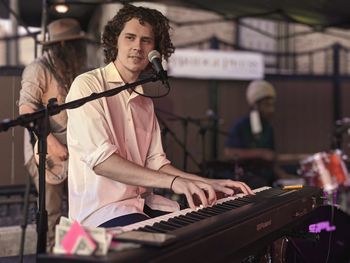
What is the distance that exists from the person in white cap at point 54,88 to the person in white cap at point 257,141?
2.24 m

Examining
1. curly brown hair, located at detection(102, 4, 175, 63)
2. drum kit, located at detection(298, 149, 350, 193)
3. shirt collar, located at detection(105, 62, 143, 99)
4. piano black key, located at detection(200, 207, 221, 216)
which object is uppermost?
curly brown hair, located at detection(102, 4, 175, 63)

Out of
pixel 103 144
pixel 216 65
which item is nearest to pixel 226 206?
pixel 103 144

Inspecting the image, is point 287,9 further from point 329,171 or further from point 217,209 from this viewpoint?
point 217,209

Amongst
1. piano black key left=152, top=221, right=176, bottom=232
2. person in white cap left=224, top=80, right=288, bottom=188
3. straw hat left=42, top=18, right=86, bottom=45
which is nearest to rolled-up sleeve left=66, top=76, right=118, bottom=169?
piano black key left=152, top=221, right=176, bottom=232

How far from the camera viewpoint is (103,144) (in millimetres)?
2559

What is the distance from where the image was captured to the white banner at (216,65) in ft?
26.8

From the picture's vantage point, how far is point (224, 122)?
7984 millimetres

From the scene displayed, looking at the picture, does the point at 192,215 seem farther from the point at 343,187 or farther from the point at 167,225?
the point at 343,187

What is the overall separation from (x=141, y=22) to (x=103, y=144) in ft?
2.44

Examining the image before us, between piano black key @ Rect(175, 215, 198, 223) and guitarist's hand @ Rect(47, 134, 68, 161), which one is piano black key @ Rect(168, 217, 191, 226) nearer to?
piano black key @ Rect(175, 215, 198, 223)

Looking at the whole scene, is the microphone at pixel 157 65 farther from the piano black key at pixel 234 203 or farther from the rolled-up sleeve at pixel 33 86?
the rolled-up sleeve at pixel 33 86

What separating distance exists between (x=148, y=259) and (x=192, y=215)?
604mm

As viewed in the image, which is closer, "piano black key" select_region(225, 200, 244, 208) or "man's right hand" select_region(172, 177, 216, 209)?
"man's right hand" select_region(172, 177, 216, 209)

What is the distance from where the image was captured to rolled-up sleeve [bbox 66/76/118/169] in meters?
2.54
